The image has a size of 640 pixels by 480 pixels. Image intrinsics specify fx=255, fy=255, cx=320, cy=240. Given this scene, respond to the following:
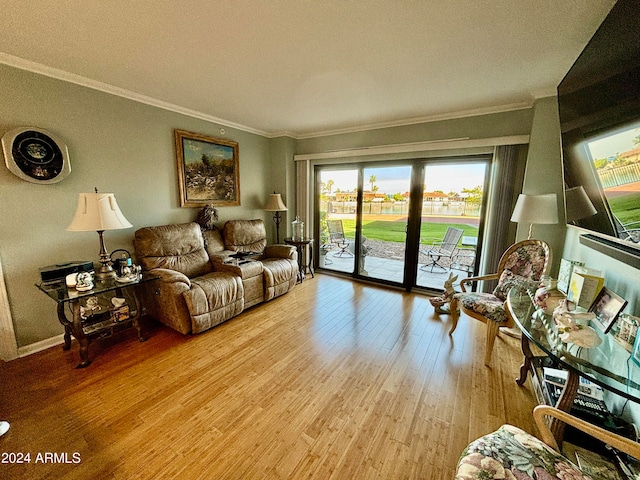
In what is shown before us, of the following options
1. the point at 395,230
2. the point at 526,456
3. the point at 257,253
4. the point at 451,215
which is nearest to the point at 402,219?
the point at 395,230

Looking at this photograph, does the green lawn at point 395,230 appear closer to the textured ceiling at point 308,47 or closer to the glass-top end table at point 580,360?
the textured ceiling at point 308,47

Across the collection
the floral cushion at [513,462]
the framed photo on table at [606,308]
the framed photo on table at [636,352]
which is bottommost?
the floral cushion at [513,462]

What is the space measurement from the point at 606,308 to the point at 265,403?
213 centimetres

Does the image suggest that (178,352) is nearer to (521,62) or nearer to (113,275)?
(113,275)

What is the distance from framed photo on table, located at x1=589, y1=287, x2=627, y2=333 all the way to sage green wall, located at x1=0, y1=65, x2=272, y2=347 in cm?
406

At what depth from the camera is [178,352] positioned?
2395mm

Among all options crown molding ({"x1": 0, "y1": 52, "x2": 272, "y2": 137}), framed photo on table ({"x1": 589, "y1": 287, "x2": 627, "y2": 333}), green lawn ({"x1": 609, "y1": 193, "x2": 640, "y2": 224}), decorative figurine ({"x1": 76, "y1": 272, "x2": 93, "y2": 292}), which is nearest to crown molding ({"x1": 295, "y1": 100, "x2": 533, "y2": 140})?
crown molding ({"x1": 0, "y1": 52, "x2": 272, "y2": 137})

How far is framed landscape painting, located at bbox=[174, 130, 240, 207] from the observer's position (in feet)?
11.1

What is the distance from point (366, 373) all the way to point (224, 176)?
10.9 ft

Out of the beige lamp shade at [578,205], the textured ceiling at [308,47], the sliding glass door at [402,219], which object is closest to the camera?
the textured ceiling at [308,47]

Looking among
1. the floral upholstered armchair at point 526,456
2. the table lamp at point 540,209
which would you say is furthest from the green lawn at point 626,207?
the table lamp at point 540,209

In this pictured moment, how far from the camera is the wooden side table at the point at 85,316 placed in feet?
7.02

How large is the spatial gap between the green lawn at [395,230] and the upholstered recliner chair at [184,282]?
2.25m

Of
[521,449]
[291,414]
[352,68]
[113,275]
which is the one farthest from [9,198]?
[521,449]
